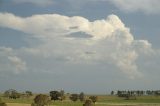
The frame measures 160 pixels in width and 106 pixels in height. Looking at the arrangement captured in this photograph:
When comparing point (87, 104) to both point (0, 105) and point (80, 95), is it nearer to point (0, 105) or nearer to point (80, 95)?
point (0, 105)

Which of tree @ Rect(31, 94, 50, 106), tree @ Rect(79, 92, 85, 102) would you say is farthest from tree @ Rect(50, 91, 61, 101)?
tree @ Rect(31, 94, 50, 106)

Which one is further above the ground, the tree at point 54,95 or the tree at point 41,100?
the tree at point 54,95

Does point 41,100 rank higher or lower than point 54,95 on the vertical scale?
lower

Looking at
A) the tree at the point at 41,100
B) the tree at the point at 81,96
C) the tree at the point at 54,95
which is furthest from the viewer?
the tree at the point at 54,95

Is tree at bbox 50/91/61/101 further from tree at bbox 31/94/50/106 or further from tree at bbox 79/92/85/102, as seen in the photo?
tree at bbox 31/94/50/106

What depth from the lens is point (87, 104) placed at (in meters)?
111

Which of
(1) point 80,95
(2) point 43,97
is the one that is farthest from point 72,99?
(2) point 43,97

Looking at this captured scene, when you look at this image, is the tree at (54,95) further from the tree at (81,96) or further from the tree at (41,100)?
the tree at (41,100)

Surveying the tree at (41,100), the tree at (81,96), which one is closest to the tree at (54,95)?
the tree at (81,96)

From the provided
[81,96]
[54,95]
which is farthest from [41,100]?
[54,95]

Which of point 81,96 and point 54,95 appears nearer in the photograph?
point 81,96

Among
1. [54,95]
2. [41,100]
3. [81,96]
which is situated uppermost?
[54,95]

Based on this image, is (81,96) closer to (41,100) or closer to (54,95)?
(54,95)

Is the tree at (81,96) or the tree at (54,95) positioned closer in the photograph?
the tree at (81,96)
